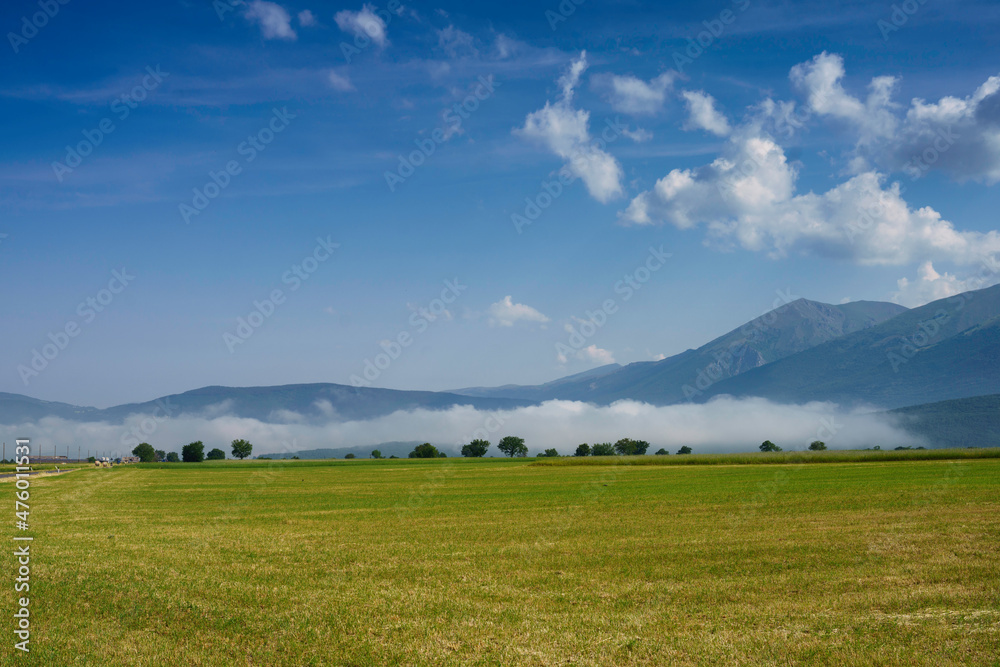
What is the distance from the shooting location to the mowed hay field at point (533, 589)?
35.8 ft

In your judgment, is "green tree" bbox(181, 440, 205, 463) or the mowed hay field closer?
the mowed hay field

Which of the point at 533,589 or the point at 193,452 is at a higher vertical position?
the point at 533,589

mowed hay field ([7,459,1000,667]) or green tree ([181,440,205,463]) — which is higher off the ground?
mowed hay field ([7,459,1000,667])

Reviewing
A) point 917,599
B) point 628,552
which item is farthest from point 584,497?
point 917,599

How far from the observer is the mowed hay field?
10914 mm

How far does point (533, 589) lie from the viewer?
593 inches

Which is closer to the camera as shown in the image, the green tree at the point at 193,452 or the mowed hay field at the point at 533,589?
the mowed hay field at the point at 533,589

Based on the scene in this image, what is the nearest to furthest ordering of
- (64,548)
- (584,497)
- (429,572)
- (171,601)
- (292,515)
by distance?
1. (171,601)
2. (429,572)
3. (64,548)
4. (292,515)
5. (584,497)

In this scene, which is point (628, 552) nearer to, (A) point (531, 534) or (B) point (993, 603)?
(A) point (531, 534)

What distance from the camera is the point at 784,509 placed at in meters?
28.9

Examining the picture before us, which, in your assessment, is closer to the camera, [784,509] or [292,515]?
[784,509]

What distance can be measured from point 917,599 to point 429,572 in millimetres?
11667

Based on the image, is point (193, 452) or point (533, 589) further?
point (193, 452)

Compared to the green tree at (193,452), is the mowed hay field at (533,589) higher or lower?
higher
